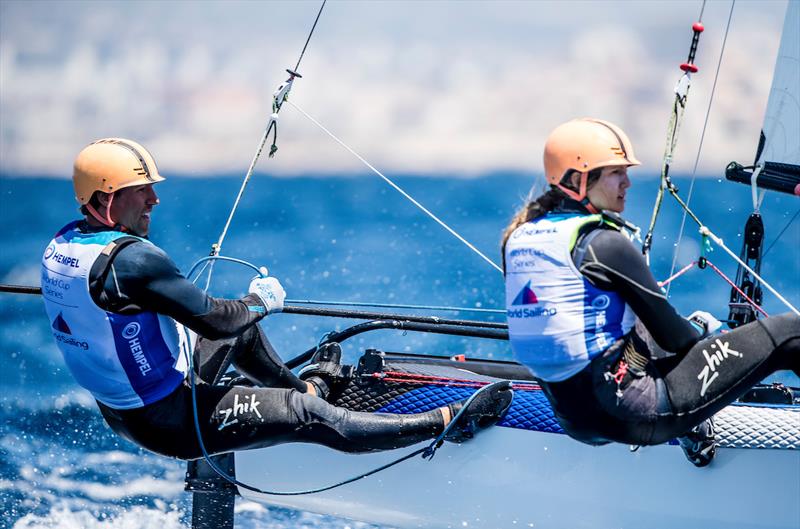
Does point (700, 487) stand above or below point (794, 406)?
below

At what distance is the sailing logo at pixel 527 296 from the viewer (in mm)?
2771

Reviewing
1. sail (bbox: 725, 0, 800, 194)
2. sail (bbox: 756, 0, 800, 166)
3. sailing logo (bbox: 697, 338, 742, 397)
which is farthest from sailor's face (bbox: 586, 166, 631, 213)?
sail (bbox: 756, 0, 800, 166)

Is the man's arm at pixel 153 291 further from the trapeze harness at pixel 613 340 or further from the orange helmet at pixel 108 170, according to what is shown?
the trapeze harness at pixel 613 340

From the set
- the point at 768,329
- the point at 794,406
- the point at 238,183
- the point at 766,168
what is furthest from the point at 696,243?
the point at 768,329

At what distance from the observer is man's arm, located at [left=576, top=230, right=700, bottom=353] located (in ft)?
8.71

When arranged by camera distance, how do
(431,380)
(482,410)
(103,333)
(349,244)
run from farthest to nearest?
(349,244), (431,380), (482,410), (103,333)

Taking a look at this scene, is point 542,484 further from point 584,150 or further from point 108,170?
point 108,170

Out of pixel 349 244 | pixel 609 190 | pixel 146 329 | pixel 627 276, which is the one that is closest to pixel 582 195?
pixel 609 190

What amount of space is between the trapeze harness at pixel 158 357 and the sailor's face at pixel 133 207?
7cm

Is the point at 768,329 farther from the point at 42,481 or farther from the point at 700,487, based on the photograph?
the point at 42,481

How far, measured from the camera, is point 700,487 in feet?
11.1

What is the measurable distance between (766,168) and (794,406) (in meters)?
1.43

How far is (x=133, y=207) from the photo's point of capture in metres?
3.09

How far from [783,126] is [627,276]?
92.3 inches
